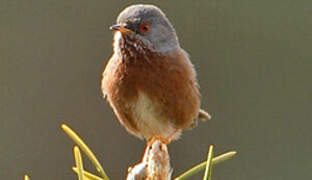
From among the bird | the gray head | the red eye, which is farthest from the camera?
the red eye

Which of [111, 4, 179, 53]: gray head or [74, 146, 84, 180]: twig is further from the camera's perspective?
[111, 4, 179, 53]: gray head

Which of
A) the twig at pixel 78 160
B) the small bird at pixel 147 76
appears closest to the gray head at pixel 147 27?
the small bird at pixel 147 76

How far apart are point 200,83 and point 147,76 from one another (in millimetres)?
5017

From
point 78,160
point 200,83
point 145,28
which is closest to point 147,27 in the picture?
point 145,28

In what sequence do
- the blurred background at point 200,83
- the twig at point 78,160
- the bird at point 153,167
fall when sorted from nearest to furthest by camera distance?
the twig at point 78,160 → the bird at point 153,167 → the blurred background at point 200,83

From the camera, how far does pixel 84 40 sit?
10.3 metres

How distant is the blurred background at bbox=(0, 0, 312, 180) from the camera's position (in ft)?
31.0

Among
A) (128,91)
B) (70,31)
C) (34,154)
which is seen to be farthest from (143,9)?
(70,31)

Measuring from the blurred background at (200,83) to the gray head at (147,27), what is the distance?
4177 millimetres

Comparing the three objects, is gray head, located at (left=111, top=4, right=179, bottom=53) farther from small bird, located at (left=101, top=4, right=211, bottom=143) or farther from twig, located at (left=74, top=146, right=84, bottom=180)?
twig, located at (left=74, top=146, right=84, bottom=180)

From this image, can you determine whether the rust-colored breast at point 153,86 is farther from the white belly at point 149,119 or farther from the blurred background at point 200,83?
the blurred background at point 200,83

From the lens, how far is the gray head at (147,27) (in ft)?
14.9

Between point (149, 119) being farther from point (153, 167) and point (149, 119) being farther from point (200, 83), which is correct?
point (200, 83)

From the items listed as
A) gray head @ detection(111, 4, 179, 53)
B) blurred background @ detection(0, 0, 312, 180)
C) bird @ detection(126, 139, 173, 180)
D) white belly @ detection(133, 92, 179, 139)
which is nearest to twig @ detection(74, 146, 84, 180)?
bird @ detection(126, 139, 173, 180)
